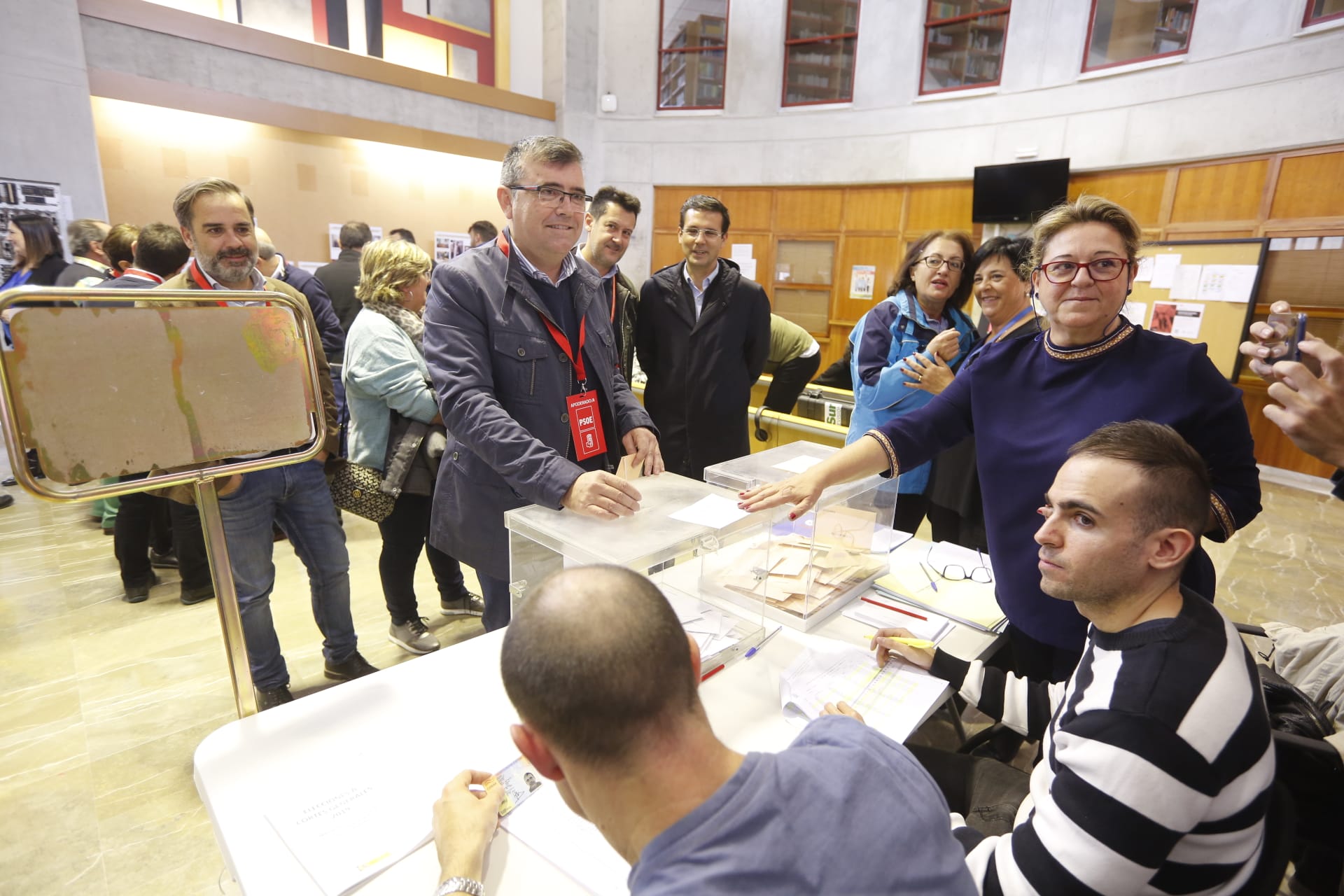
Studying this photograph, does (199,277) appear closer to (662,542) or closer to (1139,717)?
(662,542)

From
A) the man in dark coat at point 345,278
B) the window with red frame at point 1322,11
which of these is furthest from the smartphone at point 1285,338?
the window with red frame at point 1322,11

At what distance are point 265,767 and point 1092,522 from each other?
4.79ft

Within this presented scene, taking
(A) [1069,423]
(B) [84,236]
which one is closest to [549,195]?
(A) [1069,423]

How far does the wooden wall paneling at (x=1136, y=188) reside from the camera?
247 inches

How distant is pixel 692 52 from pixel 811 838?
993cm

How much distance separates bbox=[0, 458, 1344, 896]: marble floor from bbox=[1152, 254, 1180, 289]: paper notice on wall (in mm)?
2815

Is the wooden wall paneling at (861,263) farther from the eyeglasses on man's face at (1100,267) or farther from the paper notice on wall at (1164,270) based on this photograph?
the eyeglasses on man's face at (1100,267)

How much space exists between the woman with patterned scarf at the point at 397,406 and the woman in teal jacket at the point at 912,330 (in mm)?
1731

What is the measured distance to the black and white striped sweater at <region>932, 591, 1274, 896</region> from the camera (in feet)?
2.83

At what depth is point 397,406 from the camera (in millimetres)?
2650

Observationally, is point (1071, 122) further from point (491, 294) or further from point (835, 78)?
point (491, 294)

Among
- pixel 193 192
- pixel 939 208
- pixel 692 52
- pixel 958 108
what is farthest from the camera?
pixel 692 52

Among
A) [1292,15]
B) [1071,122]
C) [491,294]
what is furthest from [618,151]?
[491,294]

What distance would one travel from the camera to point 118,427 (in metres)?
1.00
